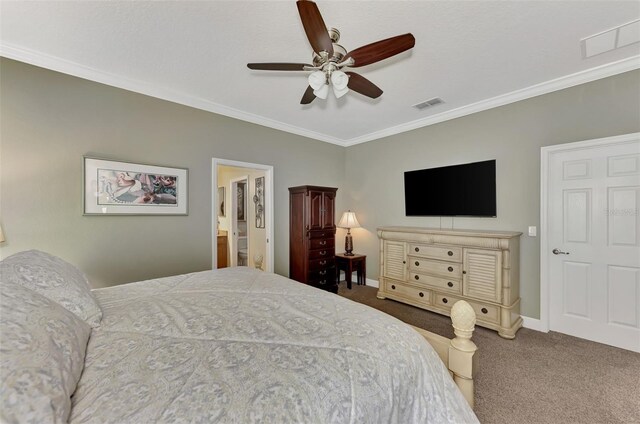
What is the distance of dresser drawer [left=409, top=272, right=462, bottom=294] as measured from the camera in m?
3.12

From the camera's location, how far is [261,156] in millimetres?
3814

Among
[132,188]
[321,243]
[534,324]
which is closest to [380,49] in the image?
[132,188]

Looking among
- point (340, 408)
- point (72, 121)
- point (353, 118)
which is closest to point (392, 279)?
point (353, 118)

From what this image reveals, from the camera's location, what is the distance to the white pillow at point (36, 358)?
0.57m

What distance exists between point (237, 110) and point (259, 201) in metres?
1.47

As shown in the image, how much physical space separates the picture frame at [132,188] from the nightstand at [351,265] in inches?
104

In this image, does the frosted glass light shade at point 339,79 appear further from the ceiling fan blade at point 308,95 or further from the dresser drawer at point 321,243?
the dresser drawer at point 321,243

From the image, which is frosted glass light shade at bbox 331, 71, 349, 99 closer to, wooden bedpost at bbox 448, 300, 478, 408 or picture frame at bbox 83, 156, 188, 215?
wooden bedpost at bbox 448, 300, 478, 408

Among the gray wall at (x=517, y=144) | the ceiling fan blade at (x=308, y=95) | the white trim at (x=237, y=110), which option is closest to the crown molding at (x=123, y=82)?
the white trim at (x=237, y=110)

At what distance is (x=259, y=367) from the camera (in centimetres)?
91

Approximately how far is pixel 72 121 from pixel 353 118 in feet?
10.7

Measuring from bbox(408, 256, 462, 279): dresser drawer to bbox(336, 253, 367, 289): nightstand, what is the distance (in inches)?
43.9

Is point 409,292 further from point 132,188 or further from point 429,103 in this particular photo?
point 132,188

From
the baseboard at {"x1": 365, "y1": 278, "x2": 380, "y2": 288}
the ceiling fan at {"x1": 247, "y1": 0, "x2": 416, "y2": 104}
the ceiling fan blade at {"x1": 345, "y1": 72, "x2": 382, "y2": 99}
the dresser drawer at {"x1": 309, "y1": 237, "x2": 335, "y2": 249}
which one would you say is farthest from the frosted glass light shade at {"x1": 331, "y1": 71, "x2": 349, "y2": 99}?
the baseboard at {"x1": 365, "y1": 278, "x2": 380, "y2": 288}
